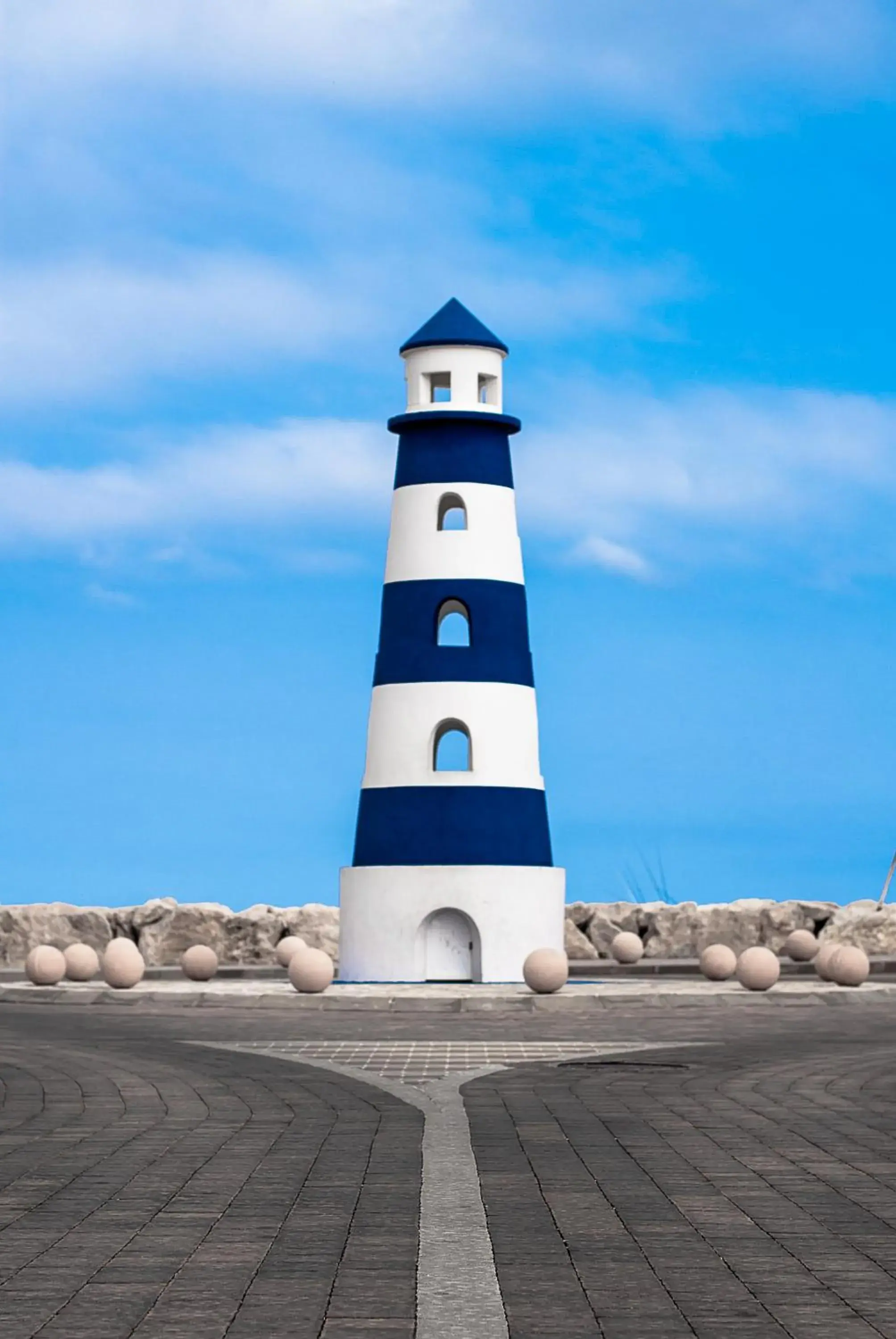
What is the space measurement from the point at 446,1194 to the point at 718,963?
2773 cm

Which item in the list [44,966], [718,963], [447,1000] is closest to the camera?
[447,1000]

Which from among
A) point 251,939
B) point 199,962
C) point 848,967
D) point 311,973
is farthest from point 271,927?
point 848,967

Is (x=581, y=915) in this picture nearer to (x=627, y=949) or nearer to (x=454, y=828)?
(x=627, y=949)

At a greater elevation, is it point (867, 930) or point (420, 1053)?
point (867, 930)

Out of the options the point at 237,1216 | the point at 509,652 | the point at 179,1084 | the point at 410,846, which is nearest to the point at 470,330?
the point at 509,652

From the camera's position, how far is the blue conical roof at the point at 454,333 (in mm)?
38844

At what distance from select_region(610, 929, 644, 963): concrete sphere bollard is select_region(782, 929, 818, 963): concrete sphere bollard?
3.46 m

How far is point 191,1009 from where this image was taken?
102 ft

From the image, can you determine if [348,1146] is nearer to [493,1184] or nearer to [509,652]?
[493,1184]

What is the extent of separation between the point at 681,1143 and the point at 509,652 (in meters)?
24.9

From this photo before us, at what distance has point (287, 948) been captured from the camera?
1686 inches

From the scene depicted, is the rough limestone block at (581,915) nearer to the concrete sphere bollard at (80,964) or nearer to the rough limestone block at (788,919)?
the rough limestone block at (788,919)

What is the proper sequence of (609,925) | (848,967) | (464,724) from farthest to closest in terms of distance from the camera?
(609,925) < (464,724) < (848,967)


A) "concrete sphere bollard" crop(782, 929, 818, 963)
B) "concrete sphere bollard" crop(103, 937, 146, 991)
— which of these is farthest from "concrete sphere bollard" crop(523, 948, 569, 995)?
A: "concrete sphere bollard" crop(782, 929, 818, 963)
